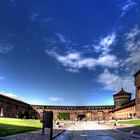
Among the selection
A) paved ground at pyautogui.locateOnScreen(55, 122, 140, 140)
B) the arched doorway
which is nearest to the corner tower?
the arched doorway

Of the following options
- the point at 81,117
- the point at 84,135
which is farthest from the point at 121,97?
the point at 84,135

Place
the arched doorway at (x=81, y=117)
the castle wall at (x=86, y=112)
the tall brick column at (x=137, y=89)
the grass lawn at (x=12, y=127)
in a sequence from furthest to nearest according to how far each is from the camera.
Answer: the arched doorway at (x=81, y=117)
the castle wall at (x=86, y=112)
the tall brick column at (x=137, y=89)
the grass lawn at (x=12, y=127)

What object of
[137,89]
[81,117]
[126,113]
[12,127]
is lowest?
[12,127]

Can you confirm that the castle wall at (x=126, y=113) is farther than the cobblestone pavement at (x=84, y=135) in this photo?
Yes

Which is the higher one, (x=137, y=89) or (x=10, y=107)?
(x=137, y=89)

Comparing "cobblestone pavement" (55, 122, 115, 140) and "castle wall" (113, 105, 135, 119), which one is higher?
"castle wall" (113, 105, 135, 119)

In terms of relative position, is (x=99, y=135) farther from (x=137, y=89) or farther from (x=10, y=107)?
(x=10, y=107)

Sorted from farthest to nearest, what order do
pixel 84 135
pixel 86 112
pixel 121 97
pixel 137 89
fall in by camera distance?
pixel 121 97, pixel 86 112, pixel 137 89, pixel 84 135

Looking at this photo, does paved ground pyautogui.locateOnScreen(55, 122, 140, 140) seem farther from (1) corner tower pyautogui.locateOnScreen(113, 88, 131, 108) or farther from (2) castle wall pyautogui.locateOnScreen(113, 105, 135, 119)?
(1) corner tower pyautogui.locateOnScreen(113, 88, 131, 108)

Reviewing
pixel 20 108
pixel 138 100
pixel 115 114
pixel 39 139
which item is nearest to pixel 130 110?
pixel 138 100

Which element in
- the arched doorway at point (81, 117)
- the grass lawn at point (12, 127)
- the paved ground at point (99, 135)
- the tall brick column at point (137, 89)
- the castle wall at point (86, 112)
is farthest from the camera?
the arched doorway at point (81, 117)

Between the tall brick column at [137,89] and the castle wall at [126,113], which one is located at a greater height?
the tall brick column at [137,89]

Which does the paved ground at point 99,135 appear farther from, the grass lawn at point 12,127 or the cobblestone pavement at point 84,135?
the grass lawn at point 12,127

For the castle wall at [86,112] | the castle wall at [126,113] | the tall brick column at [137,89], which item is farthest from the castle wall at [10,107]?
the tall brick column at [137,89]
